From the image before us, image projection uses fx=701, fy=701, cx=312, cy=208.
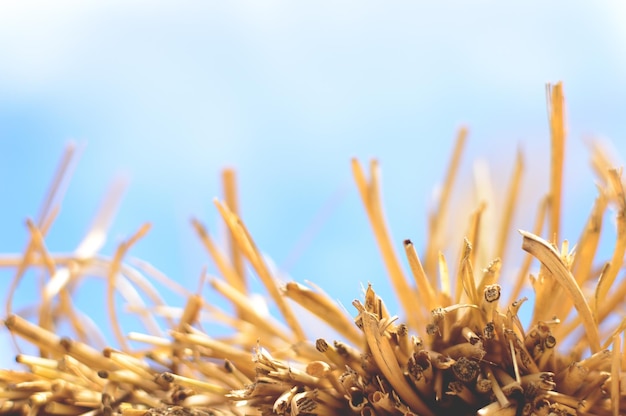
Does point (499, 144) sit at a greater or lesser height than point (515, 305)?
greater

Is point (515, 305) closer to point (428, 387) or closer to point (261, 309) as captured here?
point (428, 387)

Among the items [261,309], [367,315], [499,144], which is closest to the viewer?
[367,315]

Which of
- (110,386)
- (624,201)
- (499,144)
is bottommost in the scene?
(110,386)

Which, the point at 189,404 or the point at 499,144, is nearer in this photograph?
the point at 189,404

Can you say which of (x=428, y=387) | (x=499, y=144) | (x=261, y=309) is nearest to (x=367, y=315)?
(x=428, y=387)

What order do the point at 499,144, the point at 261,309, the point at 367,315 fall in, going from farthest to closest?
the point at 499,144 → the point at 261,309 → the point at 367,315

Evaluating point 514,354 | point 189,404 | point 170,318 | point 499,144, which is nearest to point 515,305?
point 514,354
